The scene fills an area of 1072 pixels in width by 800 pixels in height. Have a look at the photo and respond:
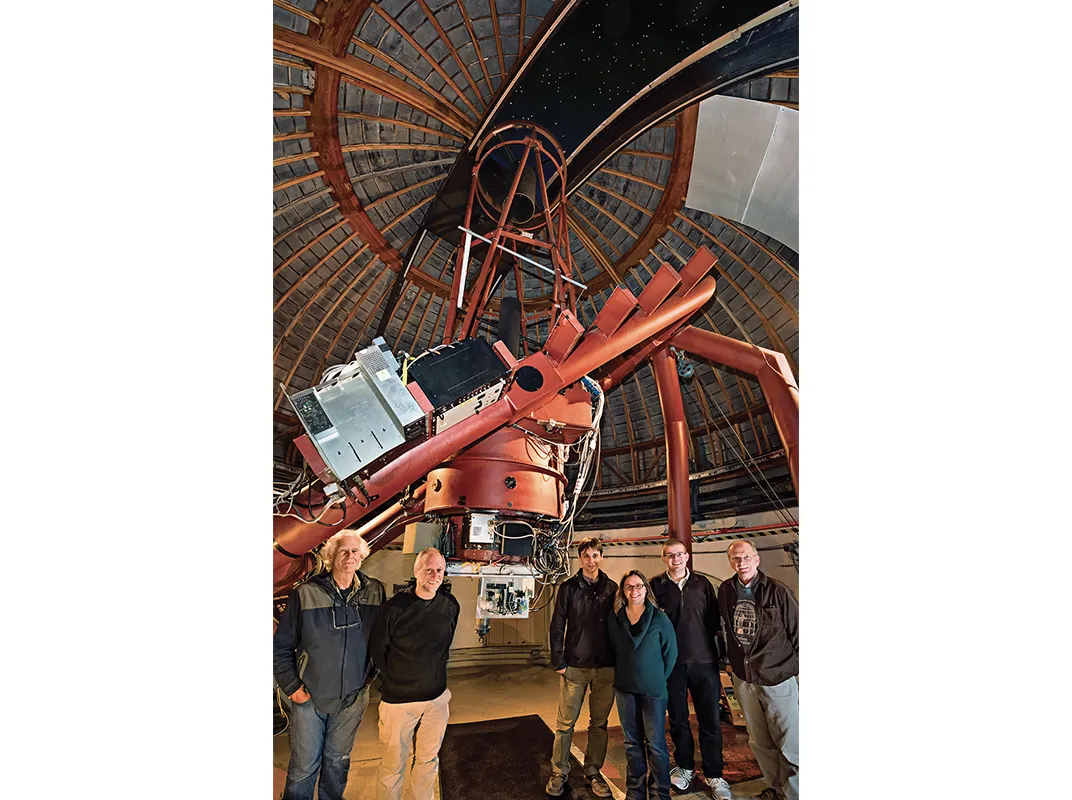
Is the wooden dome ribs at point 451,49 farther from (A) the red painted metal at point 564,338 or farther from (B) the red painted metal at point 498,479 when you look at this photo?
(B) the red painted metal at point 498,479

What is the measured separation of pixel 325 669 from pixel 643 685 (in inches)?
73.5

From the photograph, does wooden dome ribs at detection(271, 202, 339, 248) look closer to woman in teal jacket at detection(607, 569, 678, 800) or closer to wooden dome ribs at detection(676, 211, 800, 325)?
wooden dome ribs at detection(676, 211, 800, 325)

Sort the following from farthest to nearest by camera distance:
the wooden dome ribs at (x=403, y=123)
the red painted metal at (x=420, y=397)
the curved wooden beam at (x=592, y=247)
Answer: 1. the curved wooden beam at (x=592, y=247)
2. the wooden dome ribs at (x=403, y=123)
3. the red painted metal at (x=420, y=397)

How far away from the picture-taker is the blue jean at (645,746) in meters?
3.07

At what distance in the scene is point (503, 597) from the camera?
3652 millimetres

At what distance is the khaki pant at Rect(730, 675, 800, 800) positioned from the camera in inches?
122

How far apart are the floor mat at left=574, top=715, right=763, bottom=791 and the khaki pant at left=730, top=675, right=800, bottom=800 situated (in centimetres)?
44

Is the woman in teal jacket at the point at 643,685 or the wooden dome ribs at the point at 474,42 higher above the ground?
the wooden dome ribs at the point at 474,42

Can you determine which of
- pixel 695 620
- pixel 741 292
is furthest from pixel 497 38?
pixel 695 620

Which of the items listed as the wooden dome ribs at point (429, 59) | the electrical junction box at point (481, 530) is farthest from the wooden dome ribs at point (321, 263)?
the electrical junction box at point (481, 530)

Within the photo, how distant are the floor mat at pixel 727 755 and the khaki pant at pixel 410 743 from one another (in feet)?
4.29

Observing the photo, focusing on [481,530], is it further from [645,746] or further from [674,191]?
[674,191]
